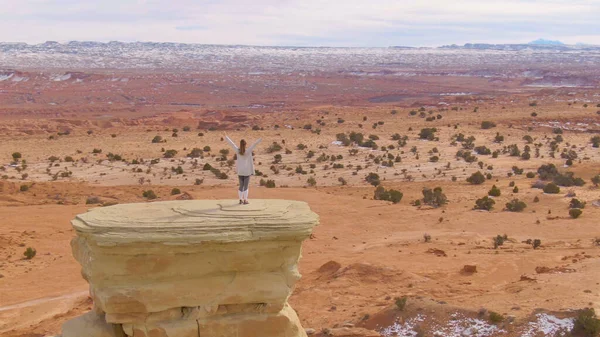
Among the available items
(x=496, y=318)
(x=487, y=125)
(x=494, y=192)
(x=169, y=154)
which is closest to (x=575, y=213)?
(x=494, y=192)

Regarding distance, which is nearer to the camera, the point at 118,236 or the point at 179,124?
the point at 118,236

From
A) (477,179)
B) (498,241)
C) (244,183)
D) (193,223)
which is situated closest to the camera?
(193,223)

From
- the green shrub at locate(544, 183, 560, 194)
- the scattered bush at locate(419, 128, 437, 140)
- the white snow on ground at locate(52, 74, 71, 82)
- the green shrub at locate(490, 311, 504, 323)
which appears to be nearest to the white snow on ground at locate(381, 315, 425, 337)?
the green shrub at locate(490, 311, 504, 323)

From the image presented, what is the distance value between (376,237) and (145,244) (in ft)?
40.0

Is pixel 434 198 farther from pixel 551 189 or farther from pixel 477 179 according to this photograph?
pixel 551 189

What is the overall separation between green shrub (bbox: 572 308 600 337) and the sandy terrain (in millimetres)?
510

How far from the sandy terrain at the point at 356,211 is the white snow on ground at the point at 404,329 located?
0.24 m

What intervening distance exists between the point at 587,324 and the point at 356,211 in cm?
1173

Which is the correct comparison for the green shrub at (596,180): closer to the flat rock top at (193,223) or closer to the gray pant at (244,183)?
the gray pant at (244,183)

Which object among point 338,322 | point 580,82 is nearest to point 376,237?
point 338,322

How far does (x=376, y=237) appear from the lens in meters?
20.0

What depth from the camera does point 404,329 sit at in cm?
1241

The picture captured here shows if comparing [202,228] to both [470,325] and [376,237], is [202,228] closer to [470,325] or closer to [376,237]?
[470,325]

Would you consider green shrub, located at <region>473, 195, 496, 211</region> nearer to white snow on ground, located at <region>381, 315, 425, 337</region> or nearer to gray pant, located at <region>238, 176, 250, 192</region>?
white snow on ground, located at <region>381, 315, 425, 337</region>
